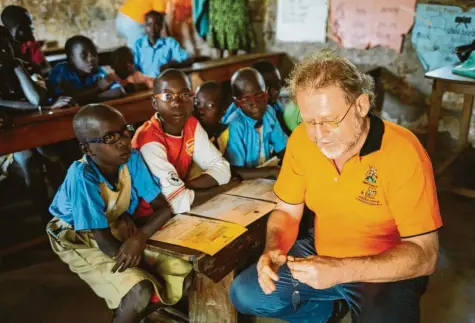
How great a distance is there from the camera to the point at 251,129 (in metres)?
2.95

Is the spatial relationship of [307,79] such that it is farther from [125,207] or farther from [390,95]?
[390,95]

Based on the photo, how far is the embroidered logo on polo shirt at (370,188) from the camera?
6.00ft

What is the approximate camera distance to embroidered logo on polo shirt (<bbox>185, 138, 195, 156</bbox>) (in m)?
2.63

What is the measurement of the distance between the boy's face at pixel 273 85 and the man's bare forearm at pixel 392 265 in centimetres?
205

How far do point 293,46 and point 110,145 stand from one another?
409 cm

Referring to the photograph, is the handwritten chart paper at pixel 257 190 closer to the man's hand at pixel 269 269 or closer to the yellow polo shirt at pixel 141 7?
the man's hand at pixel 269 269

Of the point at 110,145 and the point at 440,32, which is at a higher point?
the point at 440,32

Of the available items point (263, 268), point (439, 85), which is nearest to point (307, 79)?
point (263, 268)

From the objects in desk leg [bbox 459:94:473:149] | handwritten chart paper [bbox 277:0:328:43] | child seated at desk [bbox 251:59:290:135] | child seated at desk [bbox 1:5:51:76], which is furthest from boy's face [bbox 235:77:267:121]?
handwritten chart paper [bbox 277:0:328:43]

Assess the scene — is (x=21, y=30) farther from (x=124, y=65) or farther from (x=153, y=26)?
(x=153, y=26)

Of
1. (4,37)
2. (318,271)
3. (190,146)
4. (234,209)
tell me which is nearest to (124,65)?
(4,37)

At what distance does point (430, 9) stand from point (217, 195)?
3.45 meters

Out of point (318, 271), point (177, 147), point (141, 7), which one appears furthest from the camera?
point (141, 7)

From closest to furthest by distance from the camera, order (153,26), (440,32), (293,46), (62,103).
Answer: (62,103) < (440,32) < (153,26) < (293,46)
